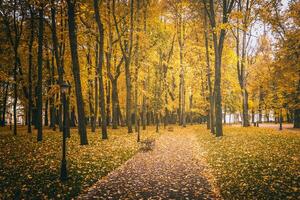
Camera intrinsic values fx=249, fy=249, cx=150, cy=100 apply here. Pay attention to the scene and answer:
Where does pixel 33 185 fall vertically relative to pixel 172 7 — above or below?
below

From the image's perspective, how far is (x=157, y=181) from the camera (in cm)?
1002

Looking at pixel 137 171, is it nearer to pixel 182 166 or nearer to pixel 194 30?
pixel 182 166

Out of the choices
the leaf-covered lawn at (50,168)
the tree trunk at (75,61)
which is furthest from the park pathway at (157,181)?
the tree trunk at (75,61)

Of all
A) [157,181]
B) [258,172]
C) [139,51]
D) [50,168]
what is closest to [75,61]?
[50,168]

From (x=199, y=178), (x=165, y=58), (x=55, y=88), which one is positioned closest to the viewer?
(x=199, y=178)

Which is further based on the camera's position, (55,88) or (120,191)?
(55,88)

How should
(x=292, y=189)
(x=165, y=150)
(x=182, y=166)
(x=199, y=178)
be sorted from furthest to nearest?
(x=165, y=150) → (x=182, y=166) → (x=199, y=178) → (x=292, y=189)

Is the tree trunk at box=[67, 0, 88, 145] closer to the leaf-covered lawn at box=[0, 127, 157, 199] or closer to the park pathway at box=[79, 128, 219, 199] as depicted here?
the leaf-covered lawn at box=[0, 127, 157, 199]

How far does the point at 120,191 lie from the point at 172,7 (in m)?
33.5

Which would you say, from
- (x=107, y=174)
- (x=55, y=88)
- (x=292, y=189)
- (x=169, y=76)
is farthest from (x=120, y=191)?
(x=169, y=76)

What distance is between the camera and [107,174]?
1118cm

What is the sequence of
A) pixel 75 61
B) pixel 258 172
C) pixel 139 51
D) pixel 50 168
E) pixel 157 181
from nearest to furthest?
pixel 258 172
pixel 157 181
pixel 50 168
pixel 75 61
pixel 139 51

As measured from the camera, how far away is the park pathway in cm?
844

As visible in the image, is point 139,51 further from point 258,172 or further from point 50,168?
point 258,172
